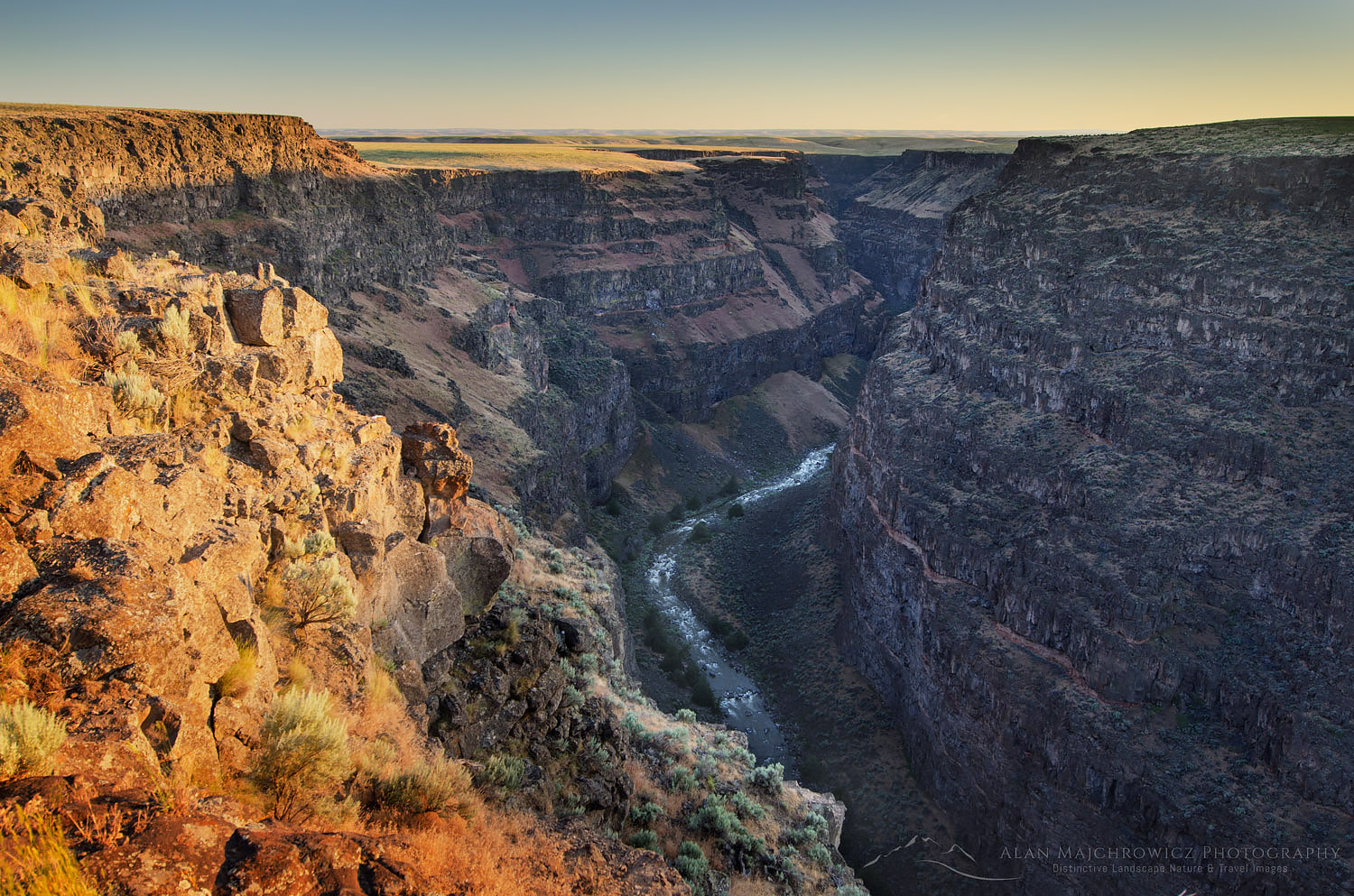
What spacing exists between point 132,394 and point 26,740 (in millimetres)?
6221

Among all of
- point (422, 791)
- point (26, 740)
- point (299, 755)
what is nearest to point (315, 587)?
point (299, 755)

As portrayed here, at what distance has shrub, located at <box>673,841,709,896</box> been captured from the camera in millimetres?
13578

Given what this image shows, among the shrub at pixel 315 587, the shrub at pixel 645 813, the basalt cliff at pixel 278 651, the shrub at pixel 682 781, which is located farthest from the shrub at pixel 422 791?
the shrub at pixel 682 781

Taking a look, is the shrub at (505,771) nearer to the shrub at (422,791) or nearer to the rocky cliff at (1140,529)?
the shrub at (422,791)

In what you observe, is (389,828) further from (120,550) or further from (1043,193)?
(1043,193)

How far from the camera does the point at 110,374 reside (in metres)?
11.5

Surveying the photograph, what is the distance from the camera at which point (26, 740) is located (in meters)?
6.39

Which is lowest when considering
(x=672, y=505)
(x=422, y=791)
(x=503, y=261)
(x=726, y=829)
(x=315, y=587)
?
(x=672, y=505)

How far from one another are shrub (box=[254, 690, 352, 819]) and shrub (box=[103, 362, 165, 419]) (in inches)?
188

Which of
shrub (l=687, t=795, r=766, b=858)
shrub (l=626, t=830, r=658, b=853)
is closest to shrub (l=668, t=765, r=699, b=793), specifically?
shrub (l=687, t=795, r=766, b=858)

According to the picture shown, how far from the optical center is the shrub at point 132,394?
11.3 meters

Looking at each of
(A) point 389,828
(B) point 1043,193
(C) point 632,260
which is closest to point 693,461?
(C) point 632,260

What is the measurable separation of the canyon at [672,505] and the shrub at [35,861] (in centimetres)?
33

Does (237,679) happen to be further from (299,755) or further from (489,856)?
(489,856)
